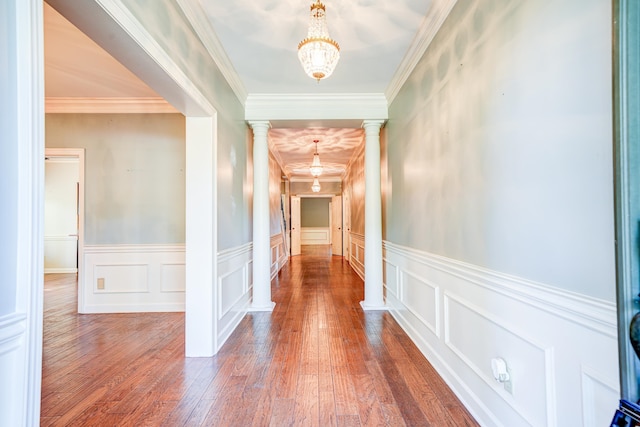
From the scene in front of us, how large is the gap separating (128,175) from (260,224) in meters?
1.79

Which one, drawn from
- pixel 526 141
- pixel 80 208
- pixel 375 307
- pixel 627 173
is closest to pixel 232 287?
pixel 375 307

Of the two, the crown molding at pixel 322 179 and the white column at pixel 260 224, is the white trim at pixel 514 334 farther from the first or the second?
the crown molding at pixel 322 179

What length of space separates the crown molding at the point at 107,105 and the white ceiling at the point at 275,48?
8 cm

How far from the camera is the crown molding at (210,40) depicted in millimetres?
2195

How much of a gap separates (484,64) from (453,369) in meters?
1.91

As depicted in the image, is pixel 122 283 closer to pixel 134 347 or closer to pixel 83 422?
pixel 134 347

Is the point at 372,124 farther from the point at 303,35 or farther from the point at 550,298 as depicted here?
the point at 550,298

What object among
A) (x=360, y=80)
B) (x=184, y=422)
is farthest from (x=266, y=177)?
(x=184, y=422)

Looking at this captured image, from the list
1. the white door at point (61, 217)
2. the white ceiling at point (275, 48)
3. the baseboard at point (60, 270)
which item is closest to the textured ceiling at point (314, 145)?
the white ceiling at point (275, 48)

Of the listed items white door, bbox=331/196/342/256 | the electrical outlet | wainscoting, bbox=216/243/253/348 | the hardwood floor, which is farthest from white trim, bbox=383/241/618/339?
white door, bbox=331/196/342/256

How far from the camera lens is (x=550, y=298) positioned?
1.25 metres

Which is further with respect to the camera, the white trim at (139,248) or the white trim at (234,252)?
the white trim at (139,248)

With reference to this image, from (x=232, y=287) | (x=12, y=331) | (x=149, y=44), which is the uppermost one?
(x=149, y=44)

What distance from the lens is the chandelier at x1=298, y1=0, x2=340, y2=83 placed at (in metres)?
1.98
